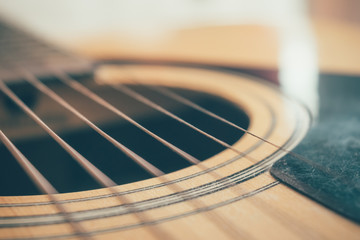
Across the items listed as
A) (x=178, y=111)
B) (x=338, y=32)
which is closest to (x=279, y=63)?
(x=178, y=111)

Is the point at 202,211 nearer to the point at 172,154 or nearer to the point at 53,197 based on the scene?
the point at 53,197

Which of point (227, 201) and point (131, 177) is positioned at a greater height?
point (227, 201)

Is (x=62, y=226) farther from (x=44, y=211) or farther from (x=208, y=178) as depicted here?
(x=208, y=178)

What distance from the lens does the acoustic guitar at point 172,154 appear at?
1.11ft

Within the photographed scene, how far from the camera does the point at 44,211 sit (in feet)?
1.18

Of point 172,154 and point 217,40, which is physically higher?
point 217,40

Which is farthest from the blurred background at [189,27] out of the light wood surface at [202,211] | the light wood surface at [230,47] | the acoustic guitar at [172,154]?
the light wood surface at [202,211]

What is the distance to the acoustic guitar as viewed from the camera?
0.34 meters

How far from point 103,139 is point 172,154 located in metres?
0.14

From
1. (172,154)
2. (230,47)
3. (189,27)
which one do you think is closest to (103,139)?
(172,154)

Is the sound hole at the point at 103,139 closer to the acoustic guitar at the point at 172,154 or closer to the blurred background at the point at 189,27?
the acoustic guitar at the point at 172,154

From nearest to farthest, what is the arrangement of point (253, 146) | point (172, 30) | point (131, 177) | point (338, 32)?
1. point (253, 146)
2. point (131, 177)
3. point (338, 32)
4. point (172, 30)

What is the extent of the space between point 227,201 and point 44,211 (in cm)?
16

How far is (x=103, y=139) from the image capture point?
0.81 metres
